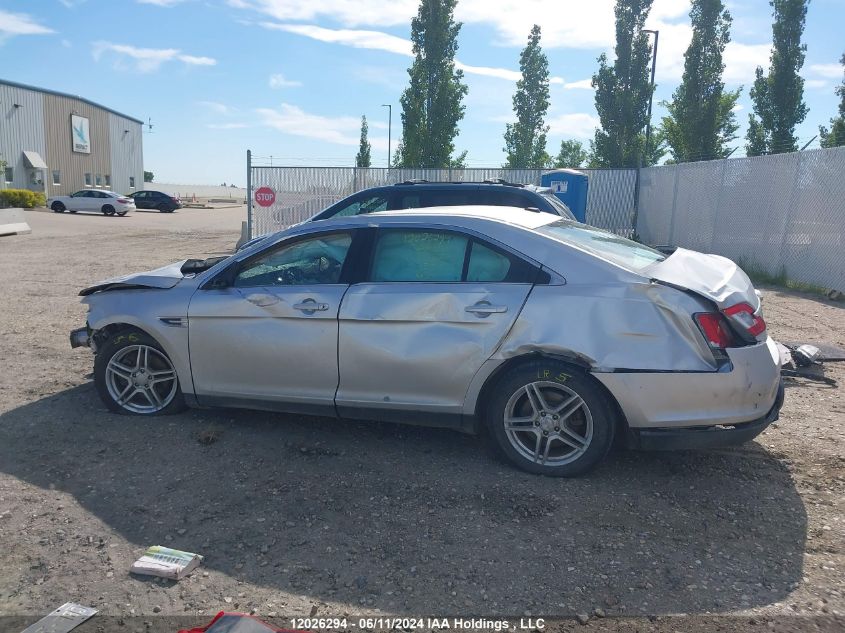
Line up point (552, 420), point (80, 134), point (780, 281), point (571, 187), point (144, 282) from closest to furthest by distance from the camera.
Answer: point (552, 420) < point (144, 282) < point (780, 281) < point (571, 187) < point (80, 134)

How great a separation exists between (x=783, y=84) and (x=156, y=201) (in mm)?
40555

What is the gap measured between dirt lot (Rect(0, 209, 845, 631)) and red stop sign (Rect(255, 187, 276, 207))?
44.5 feet

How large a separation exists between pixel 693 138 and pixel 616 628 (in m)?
26.8

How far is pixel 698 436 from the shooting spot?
4.00 meters

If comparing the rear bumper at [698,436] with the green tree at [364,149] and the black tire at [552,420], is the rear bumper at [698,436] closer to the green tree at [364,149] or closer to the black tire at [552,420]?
the black tire at [552,420]

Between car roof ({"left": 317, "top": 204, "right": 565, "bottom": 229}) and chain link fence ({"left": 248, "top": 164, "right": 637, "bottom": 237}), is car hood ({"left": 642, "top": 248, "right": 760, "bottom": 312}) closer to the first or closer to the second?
car roof ({"left": 317, "top": 204, "right": 565, "bottom": 229})

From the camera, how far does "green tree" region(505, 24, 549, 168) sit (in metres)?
33.1

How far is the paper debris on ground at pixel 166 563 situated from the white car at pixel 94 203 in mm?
43722

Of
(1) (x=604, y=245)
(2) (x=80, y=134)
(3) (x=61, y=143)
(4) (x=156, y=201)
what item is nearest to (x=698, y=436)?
(1) (x=604, y=245)

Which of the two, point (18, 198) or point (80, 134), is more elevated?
point (80, 134)

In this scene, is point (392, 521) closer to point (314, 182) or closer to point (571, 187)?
point (571, 187)

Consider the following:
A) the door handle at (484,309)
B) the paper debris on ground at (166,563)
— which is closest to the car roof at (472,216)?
the door handle at (484,309)

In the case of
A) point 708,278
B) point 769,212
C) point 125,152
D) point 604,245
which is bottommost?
point 708,278

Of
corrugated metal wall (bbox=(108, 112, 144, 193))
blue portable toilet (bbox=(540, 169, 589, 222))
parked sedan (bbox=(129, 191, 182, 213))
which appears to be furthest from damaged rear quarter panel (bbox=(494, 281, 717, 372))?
corrugated metal wall (bbox=(108, 112, 144, 193))
